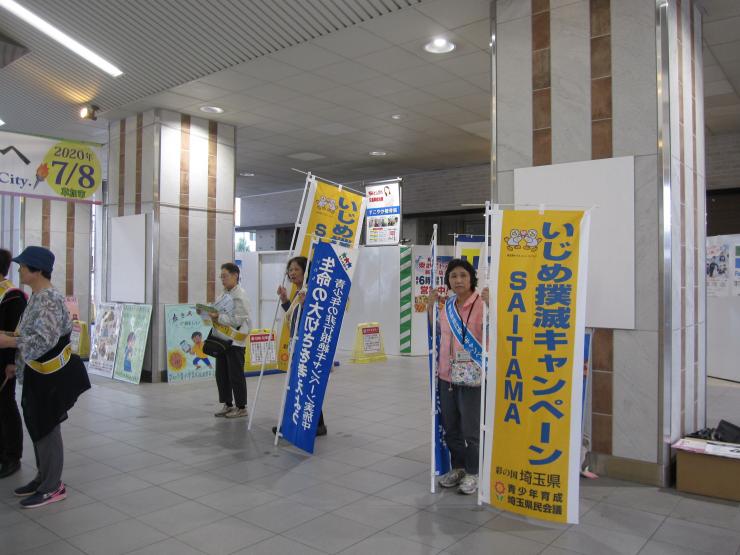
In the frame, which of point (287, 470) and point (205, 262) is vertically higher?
point (205, 262)

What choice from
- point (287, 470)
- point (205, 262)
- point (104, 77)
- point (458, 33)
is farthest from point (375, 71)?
point (287, 470)

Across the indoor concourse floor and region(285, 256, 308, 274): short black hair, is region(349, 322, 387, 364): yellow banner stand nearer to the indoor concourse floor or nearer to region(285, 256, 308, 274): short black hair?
the indoor concourse floor

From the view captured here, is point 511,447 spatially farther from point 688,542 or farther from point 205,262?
point 205,262

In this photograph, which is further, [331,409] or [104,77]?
[104,77]

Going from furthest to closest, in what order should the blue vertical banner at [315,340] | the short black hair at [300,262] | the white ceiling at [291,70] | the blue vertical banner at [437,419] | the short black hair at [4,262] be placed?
1. the white ceiling at [291,70]
2. the short black hair at [300,262]
3. the blue vertical banner at [315,340]
4. the short black hair at [4,262]
5. the blue vertical banner at [437,419]

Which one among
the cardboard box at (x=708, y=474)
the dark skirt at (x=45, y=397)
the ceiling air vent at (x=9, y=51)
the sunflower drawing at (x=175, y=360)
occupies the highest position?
the ceiling air vent at (x=9, y=51)

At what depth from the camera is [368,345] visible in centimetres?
964

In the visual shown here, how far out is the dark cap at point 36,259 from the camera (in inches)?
138

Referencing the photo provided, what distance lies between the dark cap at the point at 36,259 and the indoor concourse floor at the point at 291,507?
1.48m

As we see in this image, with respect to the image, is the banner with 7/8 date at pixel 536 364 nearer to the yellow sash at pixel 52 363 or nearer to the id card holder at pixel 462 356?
the id card holder at pixel 462 356

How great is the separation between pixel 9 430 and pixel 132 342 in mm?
3707

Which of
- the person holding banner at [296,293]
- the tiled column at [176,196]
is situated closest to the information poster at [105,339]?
the tiled column at [176,196]

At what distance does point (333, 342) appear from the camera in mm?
4621

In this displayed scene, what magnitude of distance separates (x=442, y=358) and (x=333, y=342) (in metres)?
1.16
